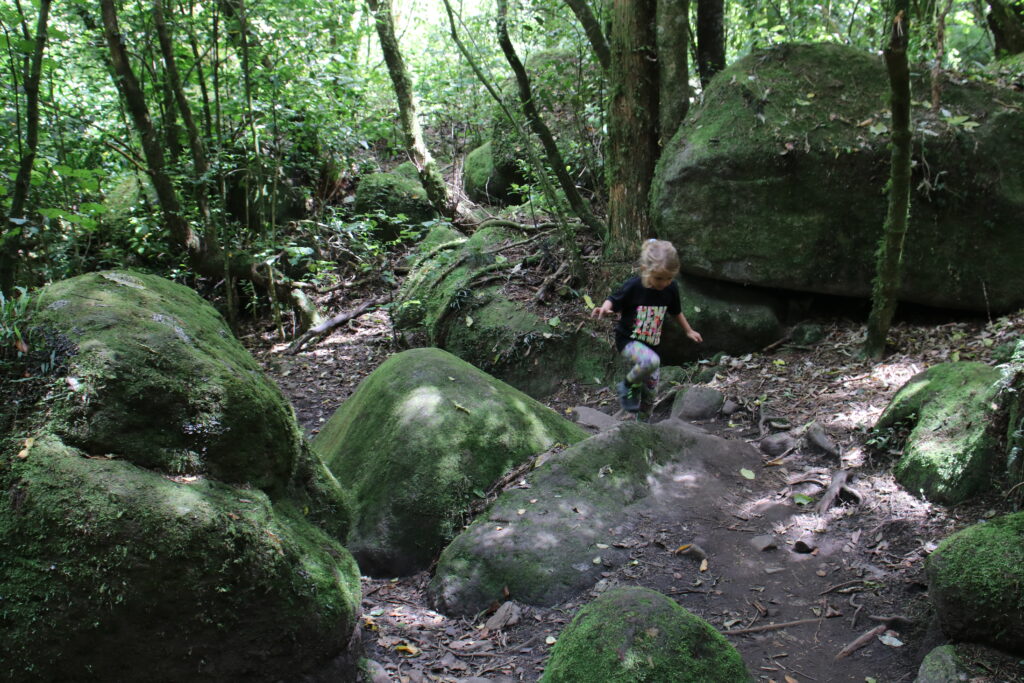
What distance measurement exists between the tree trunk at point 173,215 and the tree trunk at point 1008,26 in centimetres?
992

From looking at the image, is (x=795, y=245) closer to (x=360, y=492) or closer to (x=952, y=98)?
(x=952, y=98)

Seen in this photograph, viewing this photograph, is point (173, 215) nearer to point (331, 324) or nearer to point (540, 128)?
point (331, 324)

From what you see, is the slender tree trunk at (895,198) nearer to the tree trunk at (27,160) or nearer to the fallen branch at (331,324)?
the tree trunk at (27,160)

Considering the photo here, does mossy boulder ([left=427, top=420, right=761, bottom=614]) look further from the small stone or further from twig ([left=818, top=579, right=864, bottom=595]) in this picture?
twig ([left=818, top=579, right=864, bottom=595])

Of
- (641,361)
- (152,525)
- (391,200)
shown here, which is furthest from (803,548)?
(391,200)

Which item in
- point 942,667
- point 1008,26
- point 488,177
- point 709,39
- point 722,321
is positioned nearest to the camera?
point 942,667

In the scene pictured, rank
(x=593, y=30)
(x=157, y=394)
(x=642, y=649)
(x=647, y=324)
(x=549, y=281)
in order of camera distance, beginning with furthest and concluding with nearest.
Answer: (x=549, y=281) → (x=593, y=30) → (x=647, y=324) → (x=157, y=394) → (x=642, y=649)

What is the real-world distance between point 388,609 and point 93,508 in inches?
76.0

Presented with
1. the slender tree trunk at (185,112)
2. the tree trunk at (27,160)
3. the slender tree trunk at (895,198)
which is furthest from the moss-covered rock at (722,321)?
the slender tree trunk at (185,112)

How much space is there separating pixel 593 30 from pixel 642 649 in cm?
705

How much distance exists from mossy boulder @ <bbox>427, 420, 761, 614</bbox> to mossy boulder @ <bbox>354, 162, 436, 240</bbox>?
8.63m

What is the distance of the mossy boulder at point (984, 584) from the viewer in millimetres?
2424

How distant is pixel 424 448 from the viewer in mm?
4410

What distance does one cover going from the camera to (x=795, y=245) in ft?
21.2
